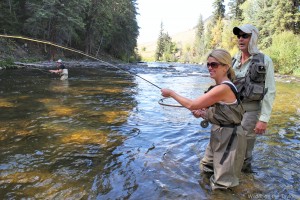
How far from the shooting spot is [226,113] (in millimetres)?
3330

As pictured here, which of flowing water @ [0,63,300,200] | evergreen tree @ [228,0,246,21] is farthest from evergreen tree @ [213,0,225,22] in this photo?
flowing water @ [0,63,300,200]

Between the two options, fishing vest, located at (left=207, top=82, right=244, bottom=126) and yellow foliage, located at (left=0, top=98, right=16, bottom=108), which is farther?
yellow foliage, located at (left=0, top=98, right=16, bottom=108)

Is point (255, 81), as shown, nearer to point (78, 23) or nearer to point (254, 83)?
point (254, 83)

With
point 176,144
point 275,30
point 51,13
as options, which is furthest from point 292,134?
point 275,30

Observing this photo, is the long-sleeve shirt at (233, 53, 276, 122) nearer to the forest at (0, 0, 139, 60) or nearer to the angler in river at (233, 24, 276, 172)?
the angler in river at (233, 24, 276, 172)

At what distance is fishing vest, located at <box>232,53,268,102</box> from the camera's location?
12.3 ft

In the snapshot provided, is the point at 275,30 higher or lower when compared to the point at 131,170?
higher

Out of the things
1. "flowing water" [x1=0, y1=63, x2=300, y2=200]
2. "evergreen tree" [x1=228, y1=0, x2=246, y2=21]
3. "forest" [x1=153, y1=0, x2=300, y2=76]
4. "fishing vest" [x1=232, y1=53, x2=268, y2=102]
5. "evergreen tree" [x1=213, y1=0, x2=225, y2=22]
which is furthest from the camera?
"evergreen tree" [x1=213, y1=0, x2=225, y2=22]

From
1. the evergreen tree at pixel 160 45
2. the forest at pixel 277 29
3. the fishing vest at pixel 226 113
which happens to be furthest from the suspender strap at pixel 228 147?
the evergreen tree at pixel 160 45

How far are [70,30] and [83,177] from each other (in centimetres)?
3309

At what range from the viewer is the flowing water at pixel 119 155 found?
3.85 m

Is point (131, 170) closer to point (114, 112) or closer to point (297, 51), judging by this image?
point (114, 112)

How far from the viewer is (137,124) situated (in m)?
7.61

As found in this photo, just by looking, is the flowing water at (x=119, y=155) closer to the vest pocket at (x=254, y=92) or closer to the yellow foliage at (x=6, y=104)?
the yellow foliage at (x=6, y=104)
